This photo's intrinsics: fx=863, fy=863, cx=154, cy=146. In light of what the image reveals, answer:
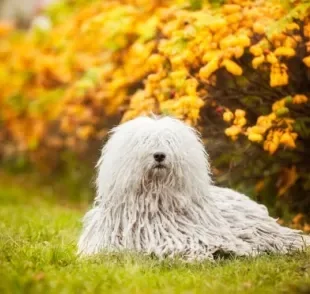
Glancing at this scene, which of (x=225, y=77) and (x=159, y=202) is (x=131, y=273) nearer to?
(x=159, y=202)

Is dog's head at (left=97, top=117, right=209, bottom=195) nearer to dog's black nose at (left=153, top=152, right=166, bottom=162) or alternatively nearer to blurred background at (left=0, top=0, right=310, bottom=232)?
dog's black nose at (left=153, top=152, right=166, bottom=162)

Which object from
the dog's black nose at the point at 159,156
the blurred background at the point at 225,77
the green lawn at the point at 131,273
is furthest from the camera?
the blurred background at the point at 225,77

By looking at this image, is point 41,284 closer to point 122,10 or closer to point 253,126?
point 253,126

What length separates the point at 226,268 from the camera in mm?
5656

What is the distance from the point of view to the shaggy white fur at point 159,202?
6.00 m

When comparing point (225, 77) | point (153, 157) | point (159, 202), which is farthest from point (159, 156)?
point (225, 77)

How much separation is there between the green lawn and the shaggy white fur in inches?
6.3

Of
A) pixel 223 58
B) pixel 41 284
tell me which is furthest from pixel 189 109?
pixel 41 284

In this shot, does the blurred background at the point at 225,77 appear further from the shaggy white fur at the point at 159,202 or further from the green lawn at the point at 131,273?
the green lawn at the point at 131,273

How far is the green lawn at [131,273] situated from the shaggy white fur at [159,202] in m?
0.16

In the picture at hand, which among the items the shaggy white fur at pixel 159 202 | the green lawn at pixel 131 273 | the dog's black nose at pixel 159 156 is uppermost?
the dog's black nose at pixel 159 156

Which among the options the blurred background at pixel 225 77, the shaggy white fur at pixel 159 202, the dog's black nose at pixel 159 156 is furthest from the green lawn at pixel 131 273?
the blurred background at pixel 225 77

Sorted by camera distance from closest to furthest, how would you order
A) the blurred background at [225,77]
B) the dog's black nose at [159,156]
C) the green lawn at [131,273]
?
the green lawn at [131,273]
the dog's black nose at [159,156]
the blurred background at [225,77]

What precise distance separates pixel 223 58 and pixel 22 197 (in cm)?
516
